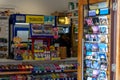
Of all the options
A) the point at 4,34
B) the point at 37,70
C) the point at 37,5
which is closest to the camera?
the point at 37,70

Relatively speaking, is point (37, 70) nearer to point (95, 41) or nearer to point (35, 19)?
point (35, 19)

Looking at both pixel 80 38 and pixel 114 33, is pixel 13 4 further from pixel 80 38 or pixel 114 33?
pixel 114 33

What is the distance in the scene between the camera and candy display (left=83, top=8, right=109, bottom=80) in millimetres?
3525

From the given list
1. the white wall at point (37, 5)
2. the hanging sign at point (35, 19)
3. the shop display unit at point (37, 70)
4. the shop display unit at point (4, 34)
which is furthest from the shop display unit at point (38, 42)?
the white wall at point (37, 5)

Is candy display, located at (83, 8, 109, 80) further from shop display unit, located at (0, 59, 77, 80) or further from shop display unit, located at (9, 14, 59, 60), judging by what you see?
shop display unit, located at (9, 14, 59, 60)

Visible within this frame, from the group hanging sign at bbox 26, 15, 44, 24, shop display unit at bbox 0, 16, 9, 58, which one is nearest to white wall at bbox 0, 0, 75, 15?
shop display unit at bbox 0, 16, 9, 58

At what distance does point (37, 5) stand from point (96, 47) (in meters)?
8.97

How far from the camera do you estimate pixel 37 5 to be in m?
12.3

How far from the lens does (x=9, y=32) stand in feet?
33.3

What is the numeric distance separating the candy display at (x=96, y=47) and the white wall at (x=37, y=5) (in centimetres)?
830

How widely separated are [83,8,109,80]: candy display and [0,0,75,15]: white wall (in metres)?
8.30

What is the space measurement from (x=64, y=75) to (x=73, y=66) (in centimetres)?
38

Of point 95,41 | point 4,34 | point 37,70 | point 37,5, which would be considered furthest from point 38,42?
point 37,5

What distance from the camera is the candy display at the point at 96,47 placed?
3.53 metres
